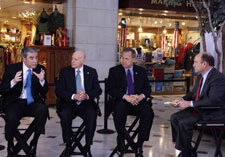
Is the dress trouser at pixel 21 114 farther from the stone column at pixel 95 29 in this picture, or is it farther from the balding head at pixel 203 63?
the stone column at pixel 95 29

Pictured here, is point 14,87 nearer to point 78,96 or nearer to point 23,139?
point 23,139

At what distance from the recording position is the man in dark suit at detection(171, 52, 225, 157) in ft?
13.0

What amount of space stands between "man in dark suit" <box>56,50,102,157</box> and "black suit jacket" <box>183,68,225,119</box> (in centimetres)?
119

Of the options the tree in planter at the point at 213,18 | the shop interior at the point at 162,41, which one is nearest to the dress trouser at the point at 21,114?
the tree in planter at the point at 213,18

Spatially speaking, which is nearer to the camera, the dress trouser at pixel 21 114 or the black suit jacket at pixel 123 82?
the dress trouser at pixel 21 114

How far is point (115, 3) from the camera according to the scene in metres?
8.41

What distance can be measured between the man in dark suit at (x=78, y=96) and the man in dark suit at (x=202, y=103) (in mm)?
963

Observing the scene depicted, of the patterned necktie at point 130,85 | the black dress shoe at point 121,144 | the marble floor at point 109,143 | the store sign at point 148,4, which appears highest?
the store sign at point 148,4

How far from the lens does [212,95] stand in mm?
3951

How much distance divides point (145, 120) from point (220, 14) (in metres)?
1.89

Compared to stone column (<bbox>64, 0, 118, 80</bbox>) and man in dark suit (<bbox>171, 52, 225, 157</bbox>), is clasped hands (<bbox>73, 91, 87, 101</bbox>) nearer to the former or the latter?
man in dark suit (<bbox>171, 52, 225, 157</bbox>)

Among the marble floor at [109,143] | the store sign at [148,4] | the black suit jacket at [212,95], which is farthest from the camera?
the store sign at [148,4]

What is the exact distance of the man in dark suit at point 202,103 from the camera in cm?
397

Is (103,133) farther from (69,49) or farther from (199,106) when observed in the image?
(69,49)
